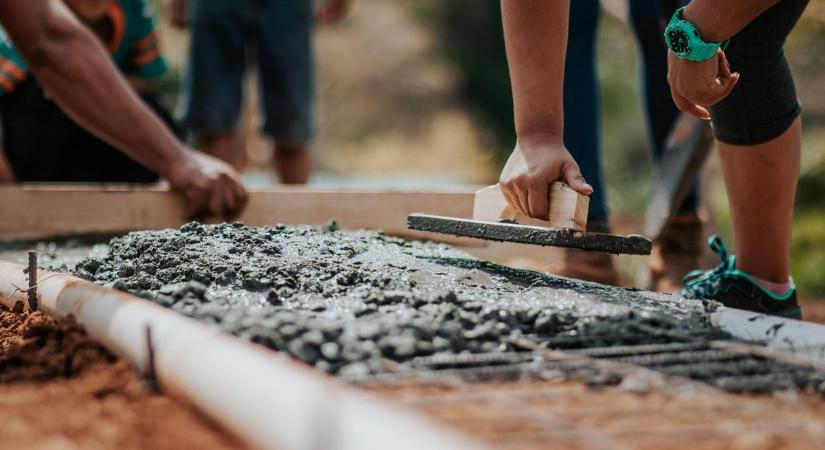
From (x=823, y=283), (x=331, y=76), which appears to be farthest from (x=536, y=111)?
(x=331, y=76)

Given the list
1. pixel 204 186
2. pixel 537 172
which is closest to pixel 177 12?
pixel 204 186

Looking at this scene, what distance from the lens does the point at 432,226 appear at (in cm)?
209

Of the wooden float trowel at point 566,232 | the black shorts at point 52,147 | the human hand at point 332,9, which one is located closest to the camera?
the wooden float trowel at point 566,232

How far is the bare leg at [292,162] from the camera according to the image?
14.4ft

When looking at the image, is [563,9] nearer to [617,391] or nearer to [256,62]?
[617,391]

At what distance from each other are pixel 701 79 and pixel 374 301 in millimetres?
819

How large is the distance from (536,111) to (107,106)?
1567 mm

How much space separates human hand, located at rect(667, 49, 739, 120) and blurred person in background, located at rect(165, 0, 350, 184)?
8.77 ft

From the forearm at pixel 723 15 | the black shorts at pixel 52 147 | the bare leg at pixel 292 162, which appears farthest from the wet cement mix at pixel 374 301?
the bare leg at pixel 292 162

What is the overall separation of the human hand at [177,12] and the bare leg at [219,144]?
0.93 meters

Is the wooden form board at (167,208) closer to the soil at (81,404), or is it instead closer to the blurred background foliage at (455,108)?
the blurred background foliage at (455,108)

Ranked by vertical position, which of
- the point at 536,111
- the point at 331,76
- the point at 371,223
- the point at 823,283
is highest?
the point at 331,76

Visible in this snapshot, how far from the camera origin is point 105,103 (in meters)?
2.79

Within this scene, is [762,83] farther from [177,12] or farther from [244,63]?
[177,12]
